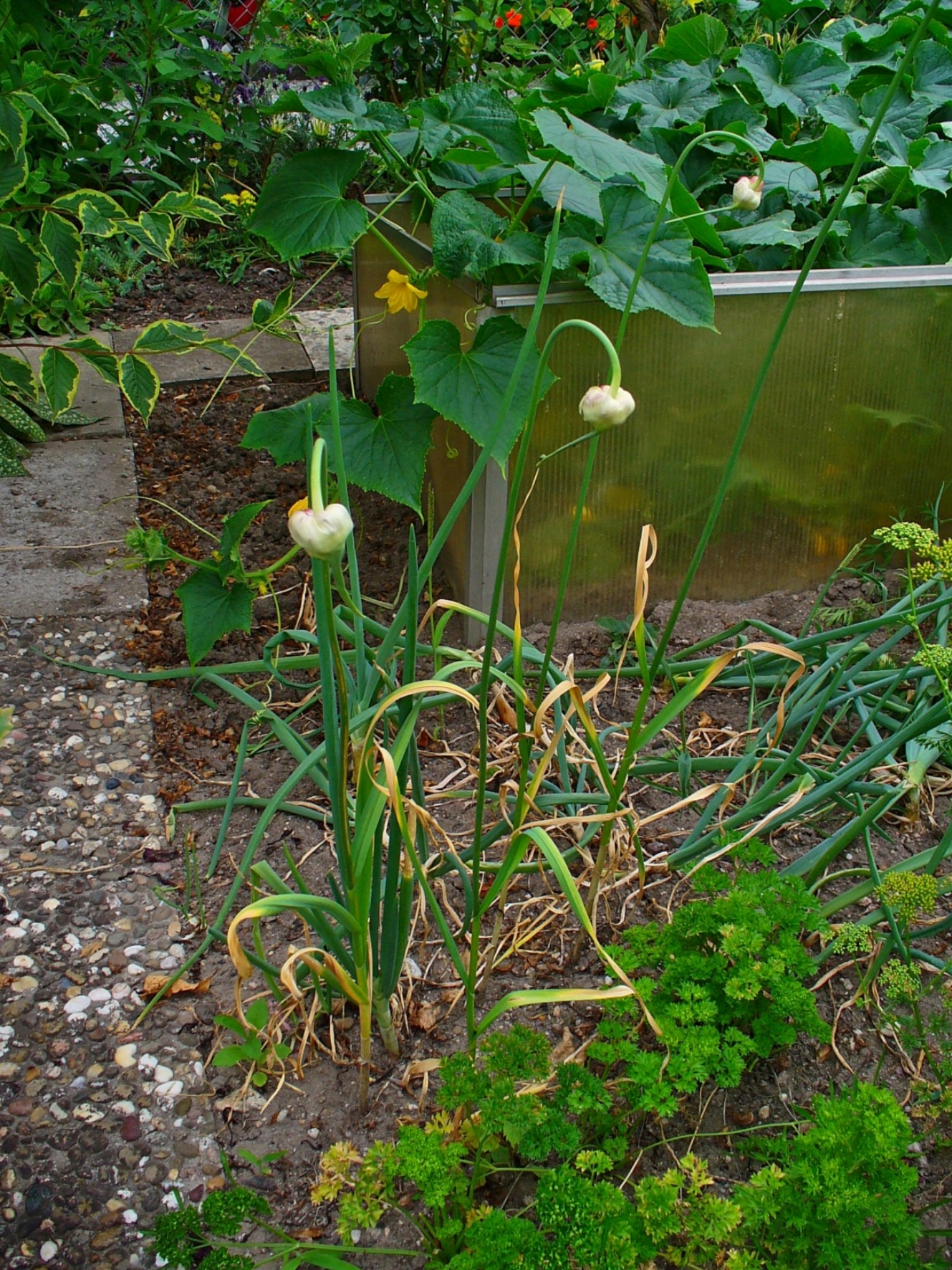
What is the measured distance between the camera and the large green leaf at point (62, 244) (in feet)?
5.62

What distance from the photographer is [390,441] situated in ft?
4.95

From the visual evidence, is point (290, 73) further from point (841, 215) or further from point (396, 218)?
point (841, 215)

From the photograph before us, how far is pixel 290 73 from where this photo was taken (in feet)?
15.6

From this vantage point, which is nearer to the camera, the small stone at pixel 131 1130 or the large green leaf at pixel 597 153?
the small stone at pixel 131 1130

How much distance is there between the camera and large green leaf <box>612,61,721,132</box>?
1869 mm

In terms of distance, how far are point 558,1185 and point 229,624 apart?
0.97 m

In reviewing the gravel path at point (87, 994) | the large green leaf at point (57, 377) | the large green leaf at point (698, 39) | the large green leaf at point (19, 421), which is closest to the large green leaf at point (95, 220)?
the large green leaf at point (57, 377)

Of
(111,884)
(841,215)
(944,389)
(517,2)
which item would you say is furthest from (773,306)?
(517,2)

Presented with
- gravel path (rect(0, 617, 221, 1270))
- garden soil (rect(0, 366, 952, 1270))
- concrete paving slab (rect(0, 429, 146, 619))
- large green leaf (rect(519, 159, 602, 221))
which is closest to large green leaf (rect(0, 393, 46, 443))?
concrete paving slab (rect(0, 429, 146, 619))

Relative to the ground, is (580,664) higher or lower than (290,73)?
lower

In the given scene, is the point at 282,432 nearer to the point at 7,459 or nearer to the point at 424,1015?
the point at 7,459

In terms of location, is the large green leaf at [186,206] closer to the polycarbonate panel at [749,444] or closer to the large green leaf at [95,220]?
the large green leaf at [95,220]

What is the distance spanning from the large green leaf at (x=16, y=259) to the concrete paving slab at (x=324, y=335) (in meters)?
1.05

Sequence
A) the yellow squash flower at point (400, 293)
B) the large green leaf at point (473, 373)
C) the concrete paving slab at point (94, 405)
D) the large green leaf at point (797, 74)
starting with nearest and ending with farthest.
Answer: the large green leaf at point (473, 373), the yellow squash flower at point (400, 293), the large green leaf at point (797, 74), the concrete paving slab at point (94, 405)
